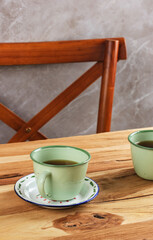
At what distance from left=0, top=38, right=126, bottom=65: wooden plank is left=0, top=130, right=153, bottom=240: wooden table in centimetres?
54

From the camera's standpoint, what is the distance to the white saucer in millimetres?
538

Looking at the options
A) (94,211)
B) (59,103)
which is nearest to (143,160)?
(94,211)

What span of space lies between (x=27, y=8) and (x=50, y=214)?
3.63ft

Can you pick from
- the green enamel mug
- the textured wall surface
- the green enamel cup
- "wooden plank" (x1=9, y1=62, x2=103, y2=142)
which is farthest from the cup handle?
the textured wall surface

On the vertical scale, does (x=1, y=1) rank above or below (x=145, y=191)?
above

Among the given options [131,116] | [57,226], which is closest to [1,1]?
[131,116]

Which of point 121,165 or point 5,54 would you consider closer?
point 121,165

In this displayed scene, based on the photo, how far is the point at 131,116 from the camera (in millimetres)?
1840

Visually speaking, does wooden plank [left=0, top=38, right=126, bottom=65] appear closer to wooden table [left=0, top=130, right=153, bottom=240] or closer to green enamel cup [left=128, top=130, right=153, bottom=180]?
wooden table [left=0, top=130, right=153, bottom=240]

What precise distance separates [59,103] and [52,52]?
18 cm

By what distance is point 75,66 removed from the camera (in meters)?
1.61

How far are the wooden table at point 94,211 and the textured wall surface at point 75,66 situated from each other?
32.2 inches

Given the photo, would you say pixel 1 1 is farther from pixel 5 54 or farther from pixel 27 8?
pixel 5 54

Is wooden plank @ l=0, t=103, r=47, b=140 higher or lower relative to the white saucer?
lower
